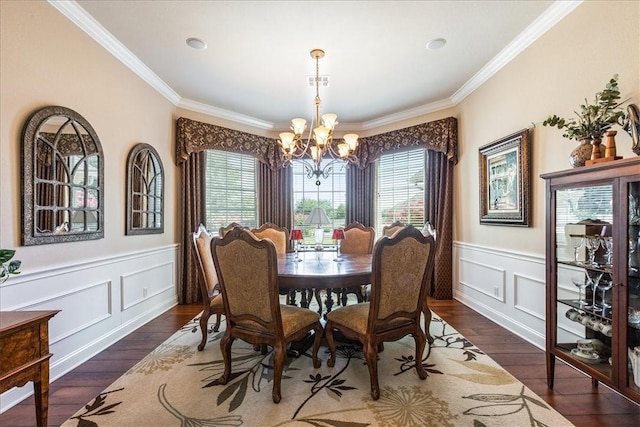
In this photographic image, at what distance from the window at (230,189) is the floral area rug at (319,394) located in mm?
2536

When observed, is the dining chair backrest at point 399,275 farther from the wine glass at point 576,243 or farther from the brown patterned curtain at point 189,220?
the brown patterned curtain at point 189,220

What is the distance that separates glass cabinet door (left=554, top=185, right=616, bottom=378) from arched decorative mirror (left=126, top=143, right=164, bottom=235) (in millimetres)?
3848

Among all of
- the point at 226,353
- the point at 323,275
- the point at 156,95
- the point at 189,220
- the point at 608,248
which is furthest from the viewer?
the point at 189,220

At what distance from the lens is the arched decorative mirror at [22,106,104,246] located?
213 centimetres

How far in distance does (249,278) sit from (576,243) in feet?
7.21

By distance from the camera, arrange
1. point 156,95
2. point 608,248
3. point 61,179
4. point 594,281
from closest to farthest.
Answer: point 608,248, point 594,281, point 61,179, point 156,95

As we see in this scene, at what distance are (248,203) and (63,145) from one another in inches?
116

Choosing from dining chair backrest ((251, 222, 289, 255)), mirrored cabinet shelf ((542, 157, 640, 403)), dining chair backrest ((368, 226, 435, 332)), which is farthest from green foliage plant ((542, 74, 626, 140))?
dining chair backrest ((251, 222, 289, 255))

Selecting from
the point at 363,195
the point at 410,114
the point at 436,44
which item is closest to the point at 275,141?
the point at 363,195

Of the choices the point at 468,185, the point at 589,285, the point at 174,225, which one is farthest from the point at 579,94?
the point at 174,225

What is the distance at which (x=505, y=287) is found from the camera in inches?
130

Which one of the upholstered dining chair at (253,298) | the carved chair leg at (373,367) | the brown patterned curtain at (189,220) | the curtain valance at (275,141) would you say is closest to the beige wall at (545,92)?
the curtain valance at (275,141)

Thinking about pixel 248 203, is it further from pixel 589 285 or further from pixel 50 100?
pixel 589 285

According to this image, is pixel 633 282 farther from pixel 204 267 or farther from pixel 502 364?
pixel 204 267
